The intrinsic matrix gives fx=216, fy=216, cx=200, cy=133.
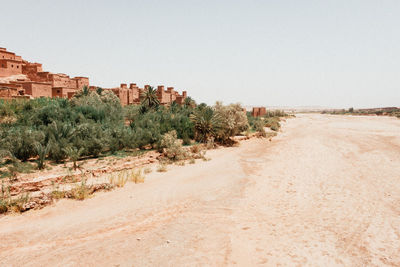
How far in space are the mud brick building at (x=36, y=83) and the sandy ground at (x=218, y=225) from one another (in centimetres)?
2253

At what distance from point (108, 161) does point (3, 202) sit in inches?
182

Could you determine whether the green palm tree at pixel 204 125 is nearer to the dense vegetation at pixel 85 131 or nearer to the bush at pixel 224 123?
the dense vegetation at pixel 85 131

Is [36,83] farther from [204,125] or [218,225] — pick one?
[218,225]

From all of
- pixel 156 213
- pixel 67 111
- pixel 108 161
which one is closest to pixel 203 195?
pixel 156 213

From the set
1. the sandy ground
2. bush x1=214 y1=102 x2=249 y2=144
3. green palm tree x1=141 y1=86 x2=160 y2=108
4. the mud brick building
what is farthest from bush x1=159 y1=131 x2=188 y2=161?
the mud brick building

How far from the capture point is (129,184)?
8227 millimetres

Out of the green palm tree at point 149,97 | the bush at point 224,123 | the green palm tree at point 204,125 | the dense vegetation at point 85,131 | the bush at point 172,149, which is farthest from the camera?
the green palm tree at point 149,97

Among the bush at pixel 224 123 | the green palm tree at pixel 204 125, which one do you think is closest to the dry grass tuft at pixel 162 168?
the green palm tree at pixel 204 125

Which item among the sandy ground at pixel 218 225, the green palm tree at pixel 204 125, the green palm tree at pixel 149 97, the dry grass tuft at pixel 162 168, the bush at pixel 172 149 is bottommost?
the sandy ground at pixel 218 225

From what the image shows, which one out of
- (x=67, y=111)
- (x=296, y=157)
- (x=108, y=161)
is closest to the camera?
(x=108, y=161)

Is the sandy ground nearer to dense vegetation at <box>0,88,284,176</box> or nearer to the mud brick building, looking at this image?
dense vegetation at <box>0,88,284,176</box>

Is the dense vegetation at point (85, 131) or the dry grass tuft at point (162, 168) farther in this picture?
the dry grass tuft at point (162, 168)

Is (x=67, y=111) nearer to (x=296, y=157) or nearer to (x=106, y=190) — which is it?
(x=106, y=190)

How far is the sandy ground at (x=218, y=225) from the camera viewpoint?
163 inches
